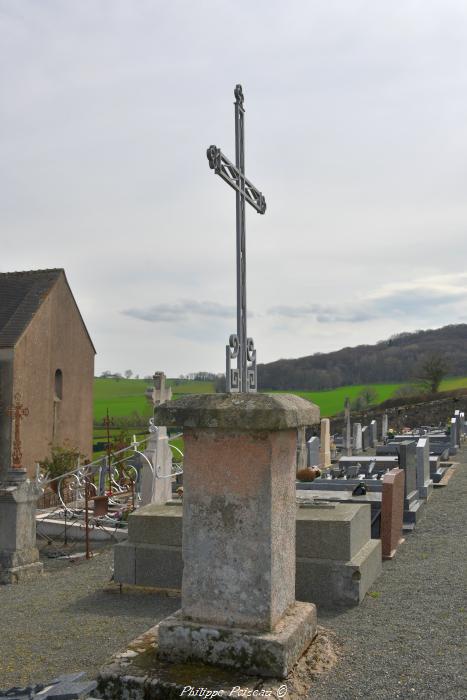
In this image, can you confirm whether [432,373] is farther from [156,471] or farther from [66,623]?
[66,623]

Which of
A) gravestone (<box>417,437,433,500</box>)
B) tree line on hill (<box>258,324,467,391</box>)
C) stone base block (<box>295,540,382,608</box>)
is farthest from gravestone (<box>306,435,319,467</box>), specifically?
tree line on hill (<box>258,324,467,391</box>)

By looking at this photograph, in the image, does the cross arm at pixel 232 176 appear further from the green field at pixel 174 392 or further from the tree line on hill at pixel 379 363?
the green field at pixel 174 392

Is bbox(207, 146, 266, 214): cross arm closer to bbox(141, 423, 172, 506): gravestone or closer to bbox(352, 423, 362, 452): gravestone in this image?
bbox(141, 423, 172, 506): gravestone

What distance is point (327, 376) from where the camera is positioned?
50.6m

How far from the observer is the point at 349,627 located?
5512 millimetres

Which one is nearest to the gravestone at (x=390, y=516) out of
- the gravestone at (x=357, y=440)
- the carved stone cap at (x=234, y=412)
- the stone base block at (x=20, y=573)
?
the carved stone cap at (x=234, y=412)

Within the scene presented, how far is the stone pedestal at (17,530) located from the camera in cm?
862

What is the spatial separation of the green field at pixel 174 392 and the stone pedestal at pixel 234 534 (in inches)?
1341

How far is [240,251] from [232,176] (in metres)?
→ 0.61

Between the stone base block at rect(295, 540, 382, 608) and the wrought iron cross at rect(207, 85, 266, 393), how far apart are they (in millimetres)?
2597

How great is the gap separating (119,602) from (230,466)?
3328mm

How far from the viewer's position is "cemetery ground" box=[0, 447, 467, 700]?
171 inches

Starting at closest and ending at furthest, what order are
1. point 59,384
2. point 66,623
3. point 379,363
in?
point 66,623 < point 59,384 < point 379,363

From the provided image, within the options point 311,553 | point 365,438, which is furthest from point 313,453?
point 311,553
